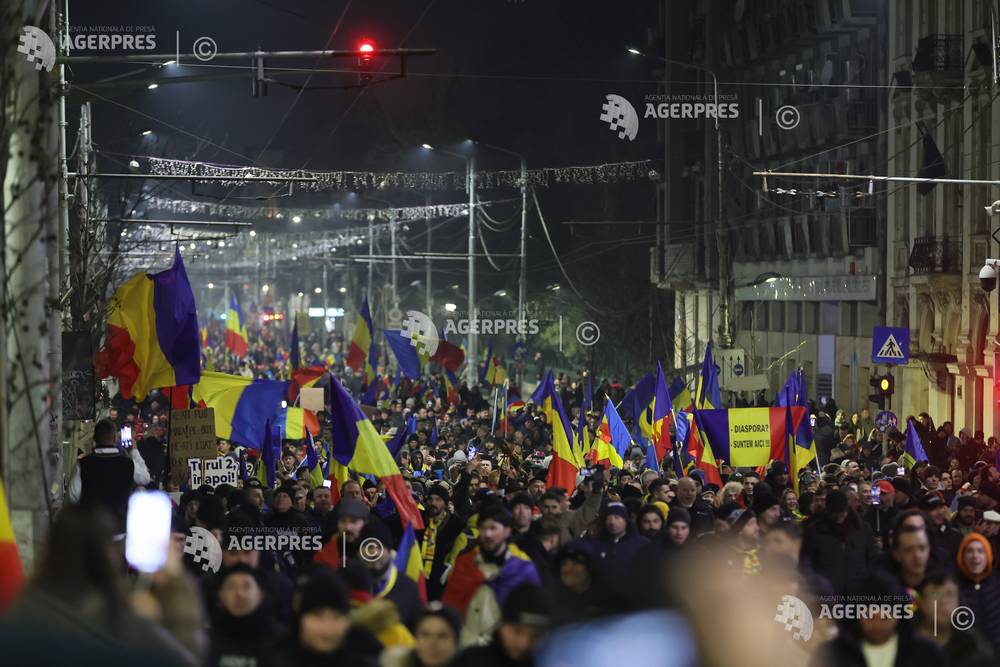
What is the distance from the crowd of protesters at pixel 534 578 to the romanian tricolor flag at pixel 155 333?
1124 millimetres

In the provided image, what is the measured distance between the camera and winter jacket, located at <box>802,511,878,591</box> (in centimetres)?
1163

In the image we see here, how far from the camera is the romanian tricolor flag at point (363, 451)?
13.3 meters

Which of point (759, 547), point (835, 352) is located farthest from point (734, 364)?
point (759, 547)

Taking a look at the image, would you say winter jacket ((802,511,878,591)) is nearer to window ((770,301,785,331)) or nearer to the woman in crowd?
the woman in crowd

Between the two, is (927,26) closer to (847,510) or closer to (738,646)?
(847,510)

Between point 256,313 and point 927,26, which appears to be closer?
point 927,26

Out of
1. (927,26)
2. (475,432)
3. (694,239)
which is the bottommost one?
(475,432)

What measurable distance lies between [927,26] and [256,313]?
10525cm

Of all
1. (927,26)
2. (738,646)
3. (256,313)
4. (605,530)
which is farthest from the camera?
(256,313)

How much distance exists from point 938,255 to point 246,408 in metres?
19.1

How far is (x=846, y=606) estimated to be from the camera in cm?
863
